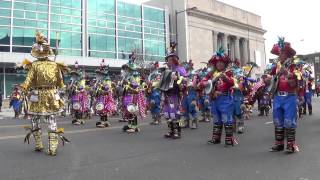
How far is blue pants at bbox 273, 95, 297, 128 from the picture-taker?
7944mm

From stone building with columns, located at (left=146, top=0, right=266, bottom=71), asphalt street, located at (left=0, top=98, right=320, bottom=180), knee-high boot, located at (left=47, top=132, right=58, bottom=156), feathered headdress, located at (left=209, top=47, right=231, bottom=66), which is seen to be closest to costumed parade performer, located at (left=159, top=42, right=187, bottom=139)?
asphalt street, located at (left=0, top=98, right=320, bottom=180)

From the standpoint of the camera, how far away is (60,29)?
44031 millimetres

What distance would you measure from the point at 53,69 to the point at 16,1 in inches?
1380

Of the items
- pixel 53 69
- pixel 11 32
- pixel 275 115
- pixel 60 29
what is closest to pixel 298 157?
pixel 275 115

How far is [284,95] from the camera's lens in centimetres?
800

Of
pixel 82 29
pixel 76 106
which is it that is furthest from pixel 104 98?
pixel 82 29

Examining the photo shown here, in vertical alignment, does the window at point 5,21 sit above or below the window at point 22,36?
above

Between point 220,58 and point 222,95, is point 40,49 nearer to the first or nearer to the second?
point 220,58

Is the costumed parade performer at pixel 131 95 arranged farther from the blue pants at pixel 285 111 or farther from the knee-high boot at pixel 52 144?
the blue pants at pixel 285 111

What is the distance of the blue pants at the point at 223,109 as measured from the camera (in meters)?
8.98

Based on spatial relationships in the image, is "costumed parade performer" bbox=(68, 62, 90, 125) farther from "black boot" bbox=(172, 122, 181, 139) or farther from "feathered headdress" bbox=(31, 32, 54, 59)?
"feathered headdress" bbox=(31, 32, 54, 59)

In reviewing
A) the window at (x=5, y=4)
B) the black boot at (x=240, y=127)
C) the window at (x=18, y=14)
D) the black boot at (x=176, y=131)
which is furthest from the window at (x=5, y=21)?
the black boot at (x=176, y=131)

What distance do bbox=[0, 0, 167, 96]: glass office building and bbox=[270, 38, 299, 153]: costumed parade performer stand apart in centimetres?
3346

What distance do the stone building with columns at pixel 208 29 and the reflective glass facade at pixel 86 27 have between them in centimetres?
397
